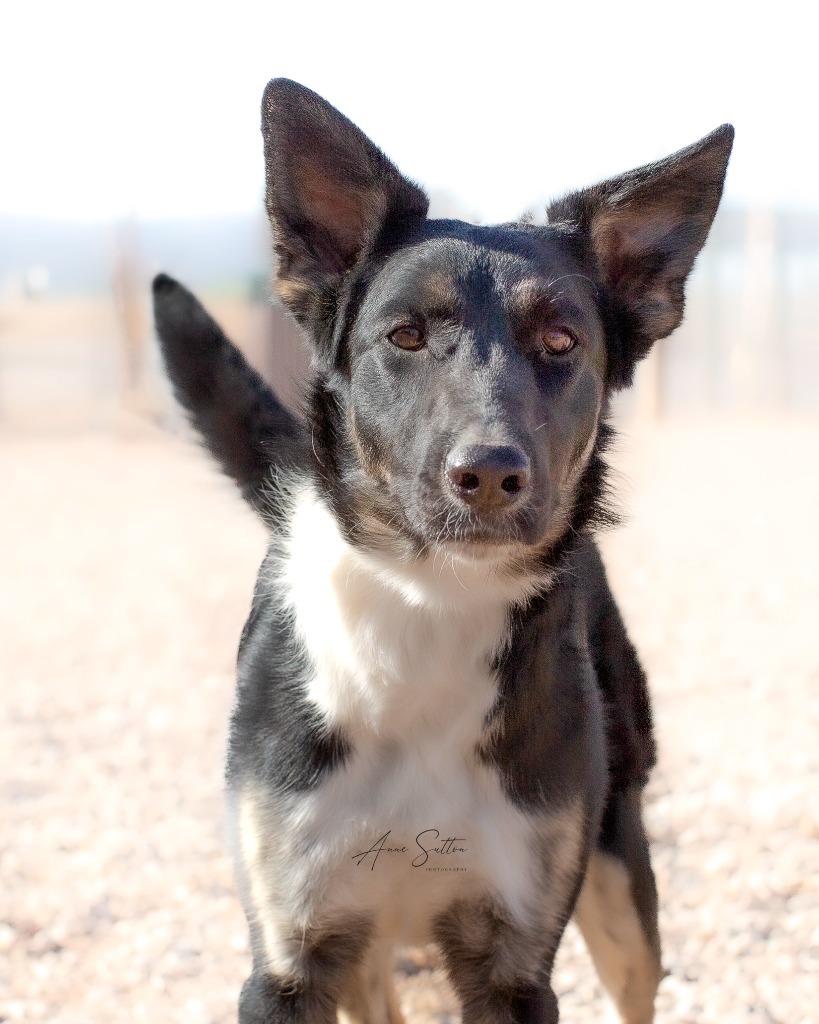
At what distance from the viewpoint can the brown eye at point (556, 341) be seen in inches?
115

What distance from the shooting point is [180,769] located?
577 cm

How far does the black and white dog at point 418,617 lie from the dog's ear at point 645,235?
12 mm

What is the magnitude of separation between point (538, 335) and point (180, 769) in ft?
12.0

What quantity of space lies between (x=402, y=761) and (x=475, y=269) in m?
1.26

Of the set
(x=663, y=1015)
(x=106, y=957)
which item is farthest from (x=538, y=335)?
(x=106, y=957)

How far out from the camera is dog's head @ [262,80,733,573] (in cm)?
270

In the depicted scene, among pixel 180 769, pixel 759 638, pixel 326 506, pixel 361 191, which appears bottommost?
pixel 759 638

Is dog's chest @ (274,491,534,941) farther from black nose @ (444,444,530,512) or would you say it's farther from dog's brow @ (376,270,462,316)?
dog's brow @ (376,270,462,316)

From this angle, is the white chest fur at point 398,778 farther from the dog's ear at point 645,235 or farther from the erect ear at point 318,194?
the dog's ear at point 645,235

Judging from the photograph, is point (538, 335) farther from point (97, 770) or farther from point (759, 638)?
point (759, 638)
